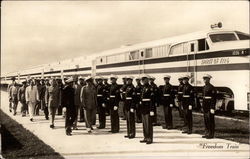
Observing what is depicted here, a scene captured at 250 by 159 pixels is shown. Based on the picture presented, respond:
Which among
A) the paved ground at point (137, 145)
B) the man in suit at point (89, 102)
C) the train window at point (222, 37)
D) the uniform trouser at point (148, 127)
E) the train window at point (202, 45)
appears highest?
the train window at point (222, 37)

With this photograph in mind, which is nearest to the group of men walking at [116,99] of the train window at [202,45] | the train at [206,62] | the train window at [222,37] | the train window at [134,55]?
the train at [206,62]

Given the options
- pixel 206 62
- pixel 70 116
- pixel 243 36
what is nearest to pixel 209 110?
pixel 70 116

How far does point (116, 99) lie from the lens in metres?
9.31

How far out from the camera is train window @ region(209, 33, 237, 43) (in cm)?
1172

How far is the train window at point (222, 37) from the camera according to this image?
11.7m

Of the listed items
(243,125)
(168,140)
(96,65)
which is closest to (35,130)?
(168,140)

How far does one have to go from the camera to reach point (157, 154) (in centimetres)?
662

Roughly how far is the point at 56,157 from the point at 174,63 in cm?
769

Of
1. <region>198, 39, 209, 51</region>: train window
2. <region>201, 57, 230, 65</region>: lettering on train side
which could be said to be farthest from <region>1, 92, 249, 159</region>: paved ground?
<region>198, 39, 209, 51</region>: train window

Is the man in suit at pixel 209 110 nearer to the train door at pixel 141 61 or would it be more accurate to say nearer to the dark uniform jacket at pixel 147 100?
the dark uniform jacket at pixel 147 100

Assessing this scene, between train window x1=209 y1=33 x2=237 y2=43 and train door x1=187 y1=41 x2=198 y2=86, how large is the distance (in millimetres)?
706

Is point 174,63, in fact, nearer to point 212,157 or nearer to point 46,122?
point 46,122

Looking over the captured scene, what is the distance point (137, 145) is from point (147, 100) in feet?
3.28

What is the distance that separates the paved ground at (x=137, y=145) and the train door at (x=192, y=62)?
3325 millimetres
